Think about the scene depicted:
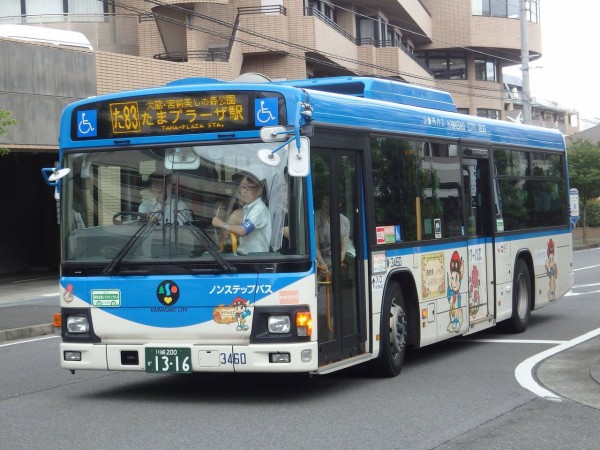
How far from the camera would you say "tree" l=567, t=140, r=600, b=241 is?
167 ft

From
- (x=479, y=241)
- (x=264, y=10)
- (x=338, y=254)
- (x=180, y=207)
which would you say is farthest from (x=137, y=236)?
(x=264, y=10)

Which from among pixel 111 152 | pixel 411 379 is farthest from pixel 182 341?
pixel 411 379

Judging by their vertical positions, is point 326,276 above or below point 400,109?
below

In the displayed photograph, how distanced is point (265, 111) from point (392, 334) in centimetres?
304

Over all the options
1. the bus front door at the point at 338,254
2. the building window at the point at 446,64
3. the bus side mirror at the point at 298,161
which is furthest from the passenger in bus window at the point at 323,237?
the building window at the point at 446,64

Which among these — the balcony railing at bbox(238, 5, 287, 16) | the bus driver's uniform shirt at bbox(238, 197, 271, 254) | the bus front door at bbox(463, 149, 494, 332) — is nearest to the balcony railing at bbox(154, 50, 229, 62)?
the balcony railing at bbox(238, 5, 287, 16)

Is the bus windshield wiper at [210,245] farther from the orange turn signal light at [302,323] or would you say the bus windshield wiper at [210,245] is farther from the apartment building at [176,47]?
the apartment building at [176,47]

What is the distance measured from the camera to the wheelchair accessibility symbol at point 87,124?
1002cm

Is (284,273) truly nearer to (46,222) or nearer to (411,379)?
(411,379)

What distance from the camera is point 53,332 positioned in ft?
58.8

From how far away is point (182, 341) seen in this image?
9.52m

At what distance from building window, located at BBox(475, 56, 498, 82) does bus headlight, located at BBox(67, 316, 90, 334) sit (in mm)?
54302

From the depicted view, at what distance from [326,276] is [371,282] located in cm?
85

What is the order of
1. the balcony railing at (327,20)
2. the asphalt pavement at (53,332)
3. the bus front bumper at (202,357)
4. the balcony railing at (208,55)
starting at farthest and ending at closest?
the balcony railing at (327,20) < the balcony railing at (208,55) < the asphalt pavement at (53,332) < the bus front bumper at (202,357)
